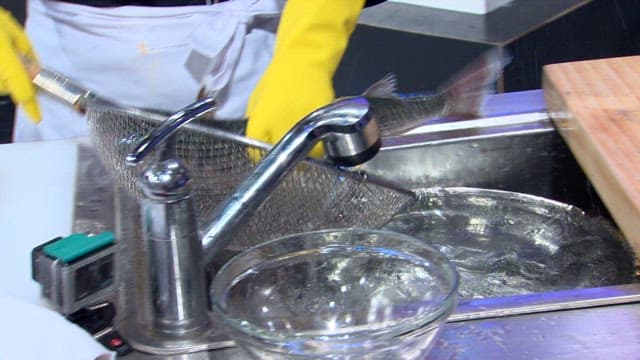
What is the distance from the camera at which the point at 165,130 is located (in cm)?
63

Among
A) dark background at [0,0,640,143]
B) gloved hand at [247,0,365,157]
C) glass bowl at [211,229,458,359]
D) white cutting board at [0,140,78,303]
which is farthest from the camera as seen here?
dark background at [0,0,640,143]

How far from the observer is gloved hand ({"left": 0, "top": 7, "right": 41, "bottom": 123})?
1073mm

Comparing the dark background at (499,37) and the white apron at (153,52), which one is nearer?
the white apron at (153,52)

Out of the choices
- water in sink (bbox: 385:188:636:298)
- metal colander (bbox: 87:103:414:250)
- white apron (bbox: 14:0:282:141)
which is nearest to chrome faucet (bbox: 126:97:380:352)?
metal colander (bbox: 87:103:414:250)

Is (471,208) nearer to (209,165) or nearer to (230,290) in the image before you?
(209,165)

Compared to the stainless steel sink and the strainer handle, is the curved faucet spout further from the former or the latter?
the stainless steel sink

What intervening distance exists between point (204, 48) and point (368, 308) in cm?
85

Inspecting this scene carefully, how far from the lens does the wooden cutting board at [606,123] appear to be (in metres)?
0.74

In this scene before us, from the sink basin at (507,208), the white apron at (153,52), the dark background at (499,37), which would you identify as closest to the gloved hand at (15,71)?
the white apron at (153,52)

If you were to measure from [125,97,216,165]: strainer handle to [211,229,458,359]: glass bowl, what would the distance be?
102mm

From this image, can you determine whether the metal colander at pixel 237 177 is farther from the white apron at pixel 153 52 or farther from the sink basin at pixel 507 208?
the white apron at pixel 153 52

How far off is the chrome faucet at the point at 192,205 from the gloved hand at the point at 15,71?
0.51m

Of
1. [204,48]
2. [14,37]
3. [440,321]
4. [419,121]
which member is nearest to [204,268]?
[440,321]

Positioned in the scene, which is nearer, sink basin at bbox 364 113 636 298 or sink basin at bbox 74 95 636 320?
sink basin at bbox 364 113 636 298
